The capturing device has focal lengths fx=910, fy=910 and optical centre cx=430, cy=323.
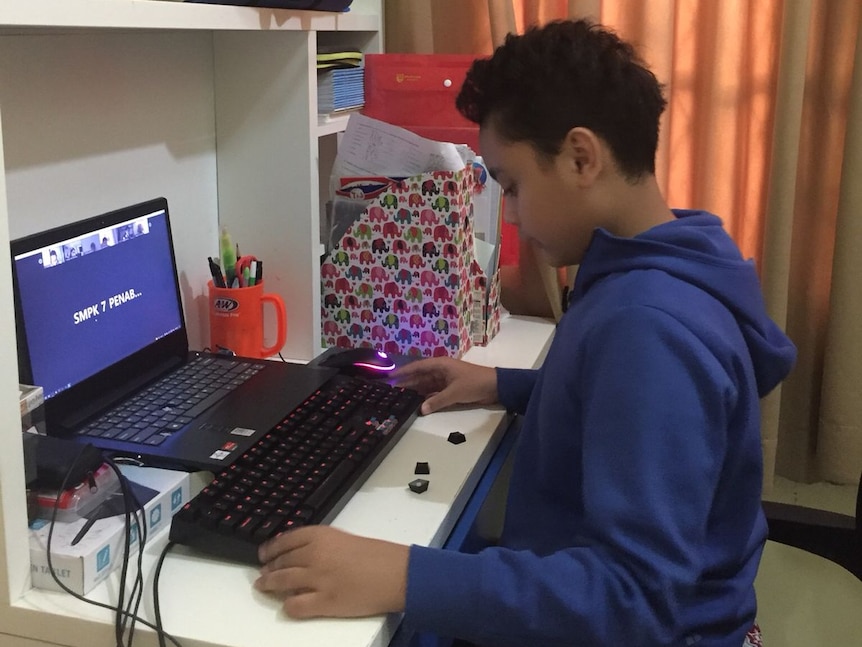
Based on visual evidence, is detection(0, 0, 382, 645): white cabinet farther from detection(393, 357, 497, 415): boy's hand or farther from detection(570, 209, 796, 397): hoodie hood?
detection(570, 209, 796, 397): hoodie hood

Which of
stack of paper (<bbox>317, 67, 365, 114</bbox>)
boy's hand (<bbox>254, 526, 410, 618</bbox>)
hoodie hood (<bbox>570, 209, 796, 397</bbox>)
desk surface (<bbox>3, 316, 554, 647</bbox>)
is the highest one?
stack of paper (<bbox>317, 67, 365, 114</bbox>)

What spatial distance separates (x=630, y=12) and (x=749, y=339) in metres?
1.00

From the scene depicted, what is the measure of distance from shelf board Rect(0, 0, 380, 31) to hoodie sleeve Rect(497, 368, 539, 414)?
59 centimetres

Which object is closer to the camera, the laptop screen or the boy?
the boy

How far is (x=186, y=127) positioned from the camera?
4.70 ft

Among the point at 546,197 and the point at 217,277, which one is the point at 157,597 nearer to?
the point at 546,197

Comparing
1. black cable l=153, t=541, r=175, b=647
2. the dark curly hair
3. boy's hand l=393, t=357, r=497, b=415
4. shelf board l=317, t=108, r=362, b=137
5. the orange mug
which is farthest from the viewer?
shelf board l=317, t=108, r=362, b=137

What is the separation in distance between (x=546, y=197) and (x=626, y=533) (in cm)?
37

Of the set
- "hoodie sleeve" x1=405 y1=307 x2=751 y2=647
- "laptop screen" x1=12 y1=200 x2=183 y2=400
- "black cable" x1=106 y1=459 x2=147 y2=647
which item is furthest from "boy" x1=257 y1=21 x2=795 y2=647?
"laptop screen" x1=12 y1=200 x2=183 y2=400

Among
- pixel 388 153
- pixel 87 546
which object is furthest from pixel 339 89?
pixel 87 546

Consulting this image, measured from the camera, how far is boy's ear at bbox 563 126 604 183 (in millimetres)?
942

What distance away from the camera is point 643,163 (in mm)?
993

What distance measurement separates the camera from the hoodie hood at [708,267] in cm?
90

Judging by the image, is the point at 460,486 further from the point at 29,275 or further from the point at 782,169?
the point at 782,169
